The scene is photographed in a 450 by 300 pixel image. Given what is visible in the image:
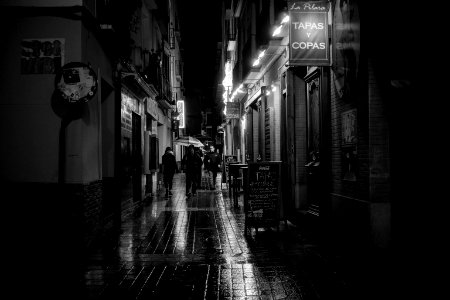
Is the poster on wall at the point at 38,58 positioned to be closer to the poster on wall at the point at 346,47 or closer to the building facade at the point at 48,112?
the building facade at the point at 48,112

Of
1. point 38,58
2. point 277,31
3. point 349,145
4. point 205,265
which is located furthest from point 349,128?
point 38,58

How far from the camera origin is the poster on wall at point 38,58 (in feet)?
26.0

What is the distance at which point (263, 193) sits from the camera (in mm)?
9320

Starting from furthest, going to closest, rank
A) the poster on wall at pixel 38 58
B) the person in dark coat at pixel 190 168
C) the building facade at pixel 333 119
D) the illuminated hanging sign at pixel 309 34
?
the person in dark coat at pixel 190 168 → the illuminated hanging sign at pixel 309 34 → the poster on wall at pixel 38 58 → the building facade at pixel 333 119

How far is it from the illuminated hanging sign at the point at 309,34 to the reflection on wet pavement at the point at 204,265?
3917 mm

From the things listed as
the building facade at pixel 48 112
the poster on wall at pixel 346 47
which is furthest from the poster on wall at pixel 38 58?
the poster on wall at pixel 346 47

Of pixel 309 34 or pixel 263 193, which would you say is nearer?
pixel 309 34

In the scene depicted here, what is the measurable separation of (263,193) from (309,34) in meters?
3.70

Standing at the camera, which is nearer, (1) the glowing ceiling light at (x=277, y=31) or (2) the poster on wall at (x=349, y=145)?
(2) the poster on wall at (x=349, y=145)

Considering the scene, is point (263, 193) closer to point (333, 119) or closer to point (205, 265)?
point (333, 119)

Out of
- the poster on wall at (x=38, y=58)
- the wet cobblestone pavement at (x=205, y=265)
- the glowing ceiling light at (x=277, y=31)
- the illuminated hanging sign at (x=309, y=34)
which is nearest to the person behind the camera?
the wet cobblestone pavement at (x=205, y=265)

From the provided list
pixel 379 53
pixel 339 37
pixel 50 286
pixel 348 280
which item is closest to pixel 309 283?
pixel 348 280

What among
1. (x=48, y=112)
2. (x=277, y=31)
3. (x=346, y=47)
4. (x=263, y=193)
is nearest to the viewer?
(x=48, y=112)

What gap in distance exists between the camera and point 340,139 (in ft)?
28.7
